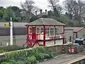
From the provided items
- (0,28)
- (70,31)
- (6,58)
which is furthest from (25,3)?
(6,58)

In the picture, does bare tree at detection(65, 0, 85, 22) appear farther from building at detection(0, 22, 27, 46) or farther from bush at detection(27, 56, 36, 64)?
bush at detection(27, 56, 36, 64)

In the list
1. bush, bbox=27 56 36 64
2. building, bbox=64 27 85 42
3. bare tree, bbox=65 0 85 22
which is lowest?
bush, bbox=27 56 36 64

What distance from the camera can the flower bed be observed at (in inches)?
793

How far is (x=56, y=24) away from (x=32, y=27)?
9.64ft

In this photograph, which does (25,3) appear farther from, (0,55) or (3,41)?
(0,55)

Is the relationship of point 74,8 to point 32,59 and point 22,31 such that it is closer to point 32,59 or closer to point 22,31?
point 22,31

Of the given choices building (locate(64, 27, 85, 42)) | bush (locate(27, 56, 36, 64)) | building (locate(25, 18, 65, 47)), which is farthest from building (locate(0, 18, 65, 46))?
building (locate(64, 27, 85, 42))

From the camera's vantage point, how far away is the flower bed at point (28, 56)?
20142mm

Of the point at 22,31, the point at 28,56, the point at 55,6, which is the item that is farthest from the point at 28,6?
the point at 28,56

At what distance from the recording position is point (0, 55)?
63.8ft

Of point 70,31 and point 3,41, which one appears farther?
point 70,31

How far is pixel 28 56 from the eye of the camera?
22.5 meters

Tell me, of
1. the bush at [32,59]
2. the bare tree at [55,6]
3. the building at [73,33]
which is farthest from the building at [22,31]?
the bare tree at [55,6]

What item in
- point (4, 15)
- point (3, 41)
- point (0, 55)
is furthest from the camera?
point (4, 15)
